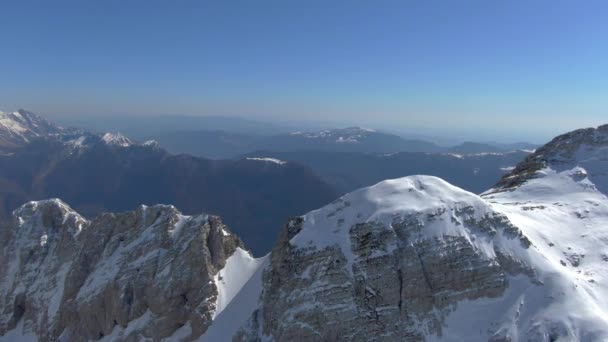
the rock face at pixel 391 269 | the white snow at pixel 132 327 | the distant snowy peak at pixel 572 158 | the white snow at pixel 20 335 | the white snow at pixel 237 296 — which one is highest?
the distant snowy peak at pixel 572 158

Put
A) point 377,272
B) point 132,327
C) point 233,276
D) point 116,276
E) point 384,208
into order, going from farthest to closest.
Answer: point 116,276, point 233,276, point 132,327, point 384,208, point 377,272

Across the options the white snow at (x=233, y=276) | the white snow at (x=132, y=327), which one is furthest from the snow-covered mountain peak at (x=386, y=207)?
the white snow at (x=132, y=327)

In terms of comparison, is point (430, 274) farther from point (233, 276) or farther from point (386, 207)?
point (233, 276)

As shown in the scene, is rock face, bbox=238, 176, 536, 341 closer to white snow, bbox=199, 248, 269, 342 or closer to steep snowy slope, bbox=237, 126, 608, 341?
steep snowy slope, bbox=237, 126, 608, 341

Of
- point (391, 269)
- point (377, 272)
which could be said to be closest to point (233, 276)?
point (377, 272)

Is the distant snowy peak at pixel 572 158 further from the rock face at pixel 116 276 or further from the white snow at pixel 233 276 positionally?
the rock face at pixel 116 276

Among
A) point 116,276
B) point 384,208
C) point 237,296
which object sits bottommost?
point 116,276
